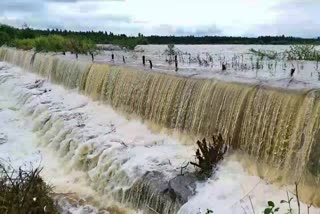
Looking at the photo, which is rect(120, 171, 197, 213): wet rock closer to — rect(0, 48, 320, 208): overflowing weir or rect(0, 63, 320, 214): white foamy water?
rect(0, 63, 320, 214): white foamy water

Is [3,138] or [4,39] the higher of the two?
[4,39]

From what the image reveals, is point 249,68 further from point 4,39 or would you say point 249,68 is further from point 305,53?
point 4,39

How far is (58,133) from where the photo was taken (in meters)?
11.7

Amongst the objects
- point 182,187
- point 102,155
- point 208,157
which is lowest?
point 102,155

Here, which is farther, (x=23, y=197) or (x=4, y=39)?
(x=4, y=39)

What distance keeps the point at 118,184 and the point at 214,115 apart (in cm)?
229

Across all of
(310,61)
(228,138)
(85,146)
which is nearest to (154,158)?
(228,138)

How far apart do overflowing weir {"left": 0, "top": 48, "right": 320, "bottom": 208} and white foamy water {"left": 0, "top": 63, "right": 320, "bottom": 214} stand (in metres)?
0.35

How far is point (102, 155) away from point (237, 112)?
2.72m

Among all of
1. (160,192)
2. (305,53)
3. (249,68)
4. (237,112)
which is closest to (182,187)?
(160,192)

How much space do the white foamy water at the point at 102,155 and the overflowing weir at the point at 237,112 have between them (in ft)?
1.15

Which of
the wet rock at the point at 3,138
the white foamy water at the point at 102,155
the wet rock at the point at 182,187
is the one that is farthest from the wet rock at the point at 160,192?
the wet rock at the point at 3,138

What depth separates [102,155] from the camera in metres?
9.12

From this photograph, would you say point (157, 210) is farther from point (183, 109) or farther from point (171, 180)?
point (183, 109)
